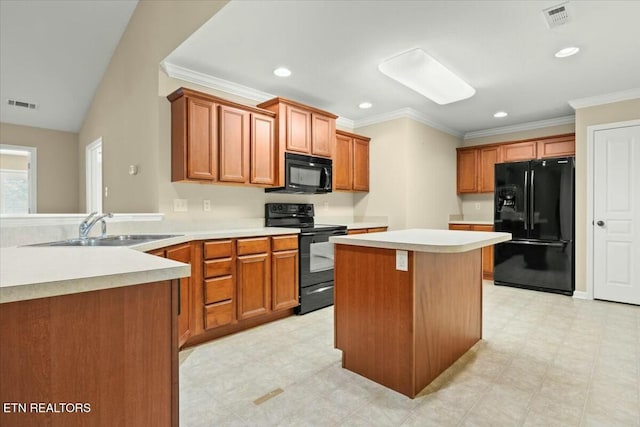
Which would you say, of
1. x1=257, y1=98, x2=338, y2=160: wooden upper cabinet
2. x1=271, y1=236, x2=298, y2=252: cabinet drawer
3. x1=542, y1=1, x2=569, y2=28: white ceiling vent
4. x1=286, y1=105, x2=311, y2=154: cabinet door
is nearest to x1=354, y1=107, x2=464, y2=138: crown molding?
x1=257, y1=98, x2=338, y2=160: wooden upper cabinet

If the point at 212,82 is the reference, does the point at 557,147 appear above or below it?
below

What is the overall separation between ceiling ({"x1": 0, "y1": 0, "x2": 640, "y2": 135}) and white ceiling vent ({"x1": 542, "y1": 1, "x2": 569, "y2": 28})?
0.05 meters

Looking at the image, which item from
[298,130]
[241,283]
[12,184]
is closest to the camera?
[241,283]

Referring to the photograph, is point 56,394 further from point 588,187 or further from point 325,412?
point 588,187

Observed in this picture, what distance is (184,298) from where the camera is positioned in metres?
2.50

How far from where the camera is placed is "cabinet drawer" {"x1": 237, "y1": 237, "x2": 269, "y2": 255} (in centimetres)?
294

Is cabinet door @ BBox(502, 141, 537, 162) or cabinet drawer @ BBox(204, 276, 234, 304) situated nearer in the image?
cabinet drawer @ BBox(204, 276, 234, 304)

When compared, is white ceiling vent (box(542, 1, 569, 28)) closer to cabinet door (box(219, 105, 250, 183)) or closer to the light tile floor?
the light tile floor

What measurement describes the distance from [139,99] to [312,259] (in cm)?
254

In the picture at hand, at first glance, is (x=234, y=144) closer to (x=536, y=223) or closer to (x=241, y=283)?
(x=241, y=283)

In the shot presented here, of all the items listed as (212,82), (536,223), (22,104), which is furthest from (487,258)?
(22,104)

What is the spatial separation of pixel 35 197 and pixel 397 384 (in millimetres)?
6470

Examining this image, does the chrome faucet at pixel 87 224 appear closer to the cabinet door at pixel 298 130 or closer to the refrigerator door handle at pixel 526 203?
the cabinet door at pixel 298 130

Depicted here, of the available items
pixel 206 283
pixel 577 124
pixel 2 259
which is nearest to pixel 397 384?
pixel 206 283
